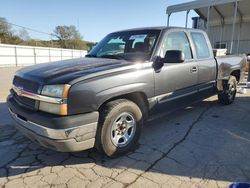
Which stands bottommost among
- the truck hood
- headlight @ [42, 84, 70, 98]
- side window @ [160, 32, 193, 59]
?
headlight @ [42, 84, 70, 98]

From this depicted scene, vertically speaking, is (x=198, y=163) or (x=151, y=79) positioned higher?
(x=151, y=79)

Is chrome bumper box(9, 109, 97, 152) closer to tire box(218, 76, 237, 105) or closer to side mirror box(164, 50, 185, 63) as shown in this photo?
side mirror box(164, 50, 185, 63)

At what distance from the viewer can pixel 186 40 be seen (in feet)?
15.2

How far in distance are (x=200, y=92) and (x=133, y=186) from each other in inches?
118

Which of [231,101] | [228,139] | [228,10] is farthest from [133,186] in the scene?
[228,10]

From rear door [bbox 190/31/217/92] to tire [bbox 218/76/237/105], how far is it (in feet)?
2.56

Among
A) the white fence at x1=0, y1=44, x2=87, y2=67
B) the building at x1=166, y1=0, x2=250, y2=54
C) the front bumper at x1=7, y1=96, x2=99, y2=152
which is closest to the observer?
the front bumper at x1=7, y1=96, x2=99, y2=152

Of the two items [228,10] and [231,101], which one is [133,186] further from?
[228,10]

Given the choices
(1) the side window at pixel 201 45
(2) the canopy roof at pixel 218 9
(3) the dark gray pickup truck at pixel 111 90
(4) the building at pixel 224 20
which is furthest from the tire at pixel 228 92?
(4) the building at pixel 224 20

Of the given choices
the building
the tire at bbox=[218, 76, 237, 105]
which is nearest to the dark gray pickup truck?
the tire at bbox=[218, 76, 237, 105]

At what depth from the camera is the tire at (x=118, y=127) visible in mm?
3100

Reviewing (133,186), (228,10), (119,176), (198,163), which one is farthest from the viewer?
(228,10)

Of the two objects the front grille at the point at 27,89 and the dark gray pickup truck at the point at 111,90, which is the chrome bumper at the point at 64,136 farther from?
the front grille at the point at 27,89

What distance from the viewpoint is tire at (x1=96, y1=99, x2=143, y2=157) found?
3100 millimetres
